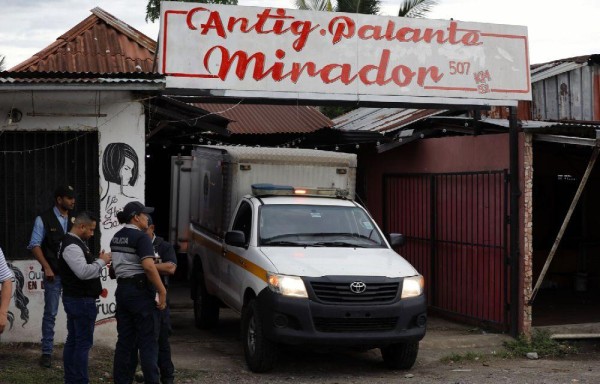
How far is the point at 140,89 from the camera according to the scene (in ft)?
31.2

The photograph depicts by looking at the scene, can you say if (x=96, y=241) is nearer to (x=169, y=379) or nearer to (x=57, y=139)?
(x=57, y=139)

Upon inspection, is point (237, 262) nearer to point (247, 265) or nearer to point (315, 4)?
point (247, 265)

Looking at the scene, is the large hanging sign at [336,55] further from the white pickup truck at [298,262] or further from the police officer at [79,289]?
the police officer at [79,289]

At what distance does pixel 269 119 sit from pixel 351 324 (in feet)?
33.2

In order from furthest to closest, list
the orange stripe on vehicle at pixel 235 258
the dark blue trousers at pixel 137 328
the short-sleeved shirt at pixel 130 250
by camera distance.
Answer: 1. the orange stripe on vehicle at pixel 235 258
2. the dark blue trousers at pixel 137 328
3. the short-sleeved shirt at pixel 130 250

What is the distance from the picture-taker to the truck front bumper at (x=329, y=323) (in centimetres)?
880

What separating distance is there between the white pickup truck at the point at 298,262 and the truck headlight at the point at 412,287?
1cm

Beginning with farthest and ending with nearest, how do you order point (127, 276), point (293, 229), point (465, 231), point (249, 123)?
point (249, 123)
point (465, 231)
point (293, 229)
point (127, 276)

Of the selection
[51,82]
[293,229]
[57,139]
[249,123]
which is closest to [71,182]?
[57,139]

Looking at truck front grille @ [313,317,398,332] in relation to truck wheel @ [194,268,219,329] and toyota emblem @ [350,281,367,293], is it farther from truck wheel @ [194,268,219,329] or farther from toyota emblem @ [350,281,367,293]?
truck wheel @ [194,268,219,329]

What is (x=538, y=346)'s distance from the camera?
11.1 meters

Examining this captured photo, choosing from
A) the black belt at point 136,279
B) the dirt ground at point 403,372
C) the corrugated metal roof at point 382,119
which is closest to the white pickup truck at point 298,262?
the dirt ground at point 403,372

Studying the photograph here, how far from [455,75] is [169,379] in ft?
19.7

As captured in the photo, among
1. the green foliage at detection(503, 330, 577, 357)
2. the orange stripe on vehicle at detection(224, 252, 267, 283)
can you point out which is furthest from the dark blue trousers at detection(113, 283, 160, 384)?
the green foliage at detection(503, 330, 577, 357)
